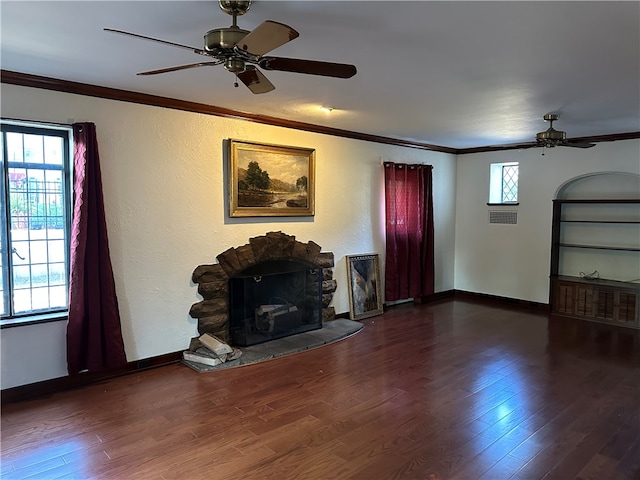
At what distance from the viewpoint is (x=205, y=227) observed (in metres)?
4.40

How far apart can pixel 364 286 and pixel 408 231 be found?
3.78 ft

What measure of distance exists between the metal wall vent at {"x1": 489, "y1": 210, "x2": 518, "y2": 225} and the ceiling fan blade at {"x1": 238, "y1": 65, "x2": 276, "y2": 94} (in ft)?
17.3

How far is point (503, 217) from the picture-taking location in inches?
270

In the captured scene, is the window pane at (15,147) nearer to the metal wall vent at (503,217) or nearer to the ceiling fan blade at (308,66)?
the ceiling fan blade at (308,66)

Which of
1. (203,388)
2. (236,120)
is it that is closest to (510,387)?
(203,388)

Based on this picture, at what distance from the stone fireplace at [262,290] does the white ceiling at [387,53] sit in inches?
59.9

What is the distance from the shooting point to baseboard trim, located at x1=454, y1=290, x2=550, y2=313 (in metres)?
6.49

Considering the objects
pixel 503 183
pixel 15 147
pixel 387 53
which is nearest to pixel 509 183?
pixel 503 183

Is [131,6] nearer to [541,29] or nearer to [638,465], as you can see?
[541,29]

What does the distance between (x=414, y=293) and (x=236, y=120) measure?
3.69 m

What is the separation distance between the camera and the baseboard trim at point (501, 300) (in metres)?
6.49

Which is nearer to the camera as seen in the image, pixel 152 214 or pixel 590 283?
pixel 152 214

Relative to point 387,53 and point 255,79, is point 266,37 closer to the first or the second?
point 255,79

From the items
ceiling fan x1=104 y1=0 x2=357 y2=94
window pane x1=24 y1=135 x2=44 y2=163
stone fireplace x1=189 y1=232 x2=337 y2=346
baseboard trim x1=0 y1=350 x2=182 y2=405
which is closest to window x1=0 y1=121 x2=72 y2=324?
window pane x1=24 y1=135 x2=44 y2=163
